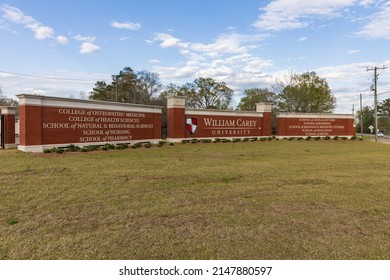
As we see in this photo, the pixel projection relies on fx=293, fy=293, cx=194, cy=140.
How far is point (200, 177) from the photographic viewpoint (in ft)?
27.2

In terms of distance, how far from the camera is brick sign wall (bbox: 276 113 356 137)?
32.0 m

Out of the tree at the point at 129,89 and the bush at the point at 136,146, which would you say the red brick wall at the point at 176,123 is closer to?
the bush at the point at 136,146

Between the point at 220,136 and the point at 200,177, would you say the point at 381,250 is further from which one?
the point at 220,136

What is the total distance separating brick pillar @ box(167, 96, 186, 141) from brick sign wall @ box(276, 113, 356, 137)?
42.6ft

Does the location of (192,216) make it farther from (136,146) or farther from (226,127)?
(226,127)

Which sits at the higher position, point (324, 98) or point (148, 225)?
point (324, 98)

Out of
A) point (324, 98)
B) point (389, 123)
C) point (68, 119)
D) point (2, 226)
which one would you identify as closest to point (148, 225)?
point (2, 226)

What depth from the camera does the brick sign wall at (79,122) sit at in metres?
14.4

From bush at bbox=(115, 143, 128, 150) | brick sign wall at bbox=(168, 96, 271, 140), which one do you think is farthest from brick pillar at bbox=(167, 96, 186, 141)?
bush at bbox=(115, 143, 128, 150)

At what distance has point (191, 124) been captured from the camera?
955 inches

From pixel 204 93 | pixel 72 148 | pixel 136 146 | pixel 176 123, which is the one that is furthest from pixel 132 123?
pixel 204 93

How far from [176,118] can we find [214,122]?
13.2 ft

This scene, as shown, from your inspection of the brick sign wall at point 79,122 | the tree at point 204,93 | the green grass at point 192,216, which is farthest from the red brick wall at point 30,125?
the tree at point 204,93
